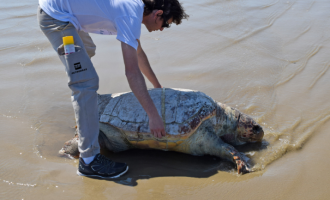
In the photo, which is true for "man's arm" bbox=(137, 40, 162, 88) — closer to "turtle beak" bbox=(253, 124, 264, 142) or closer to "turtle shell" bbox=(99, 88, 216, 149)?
"turtle shell" bbox=(99, 88, 216, 149)

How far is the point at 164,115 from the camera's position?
9.66 ft

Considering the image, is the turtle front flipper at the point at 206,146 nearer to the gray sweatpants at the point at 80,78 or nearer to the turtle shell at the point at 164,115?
the turtle shell at the point at 164,115

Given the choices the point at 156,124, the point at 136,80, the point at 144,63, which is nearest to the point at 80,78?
the point at 136,80

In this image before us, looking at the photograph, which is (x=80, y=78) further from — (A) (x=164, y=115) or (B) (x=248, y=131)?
(B) (x=248, y=131)

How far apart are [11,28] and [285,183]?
5925mm

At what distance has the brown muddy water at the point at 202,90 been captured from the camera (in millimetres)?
2545

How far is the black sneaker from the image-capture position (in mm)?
2619

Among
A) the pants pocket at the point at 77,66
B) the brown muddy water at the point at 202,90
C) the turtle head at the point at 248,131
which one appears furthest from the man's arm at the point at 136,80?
the turtle head at the point at 248,131

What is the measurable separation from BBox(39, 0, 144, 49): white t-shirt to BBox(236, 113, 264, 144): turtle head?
1637 millimetres

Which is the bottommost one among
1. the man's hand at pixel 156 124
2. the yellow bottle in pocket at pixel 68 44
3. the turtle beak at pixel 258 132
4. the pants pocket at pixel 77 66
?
the turtle beak at pixel 258 132

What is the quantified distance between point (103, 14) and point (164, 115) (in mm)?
1147

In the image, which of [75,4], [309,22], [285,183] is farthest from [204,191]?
[309,22]

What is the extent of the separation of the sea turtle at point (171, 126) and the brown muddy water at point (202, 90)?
0.40 feet

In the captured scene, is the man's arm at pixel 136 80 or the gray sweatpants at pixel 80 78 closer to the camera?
the man's arm at pixel 136 80
